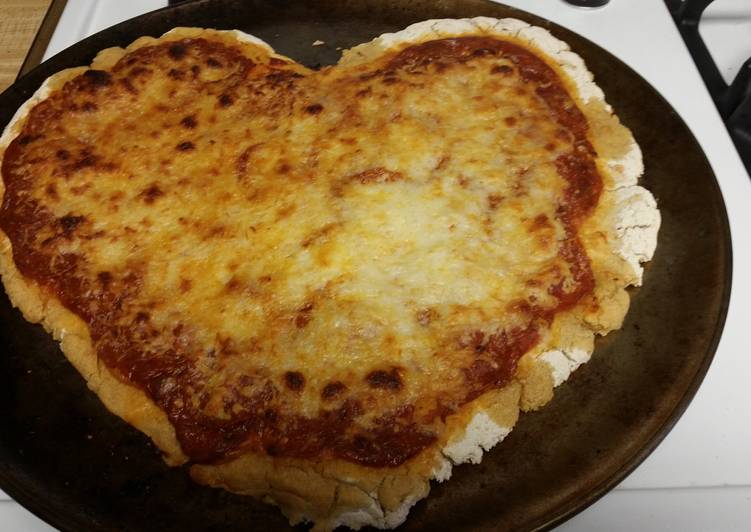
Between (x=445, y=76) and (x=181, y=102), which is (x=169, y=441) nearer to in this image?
(x=181, y=102)

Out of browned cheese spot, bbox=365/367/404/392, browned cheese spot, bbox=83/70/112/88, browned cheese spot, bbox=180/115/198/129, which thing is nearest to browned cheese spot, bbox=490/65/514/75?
browned cheese spot, bbox=180/115/198/129

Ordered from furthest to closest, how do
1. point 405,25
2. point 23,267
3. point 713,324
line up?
point 405,25
point 23,267
point 713,324

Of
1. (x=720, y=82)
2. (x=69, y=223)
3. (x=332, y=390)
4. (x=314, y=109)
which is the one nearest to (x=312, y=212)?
(x=314, y=109)

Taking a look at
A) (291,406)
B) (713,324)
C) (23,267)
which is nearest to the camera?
(291,406)

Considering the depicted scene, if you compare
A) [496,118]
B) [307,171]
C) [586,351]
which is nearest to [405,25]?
[496,118]

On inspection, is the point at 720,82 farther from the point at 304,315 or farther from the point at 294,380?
the point at 294,380

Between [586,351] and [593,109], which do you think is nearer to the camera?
[586,351]
